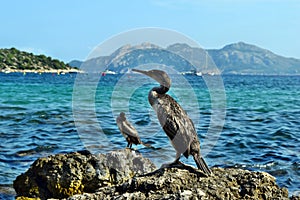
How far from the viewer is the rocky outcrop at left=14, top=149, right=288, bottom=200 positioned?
476 centimetres

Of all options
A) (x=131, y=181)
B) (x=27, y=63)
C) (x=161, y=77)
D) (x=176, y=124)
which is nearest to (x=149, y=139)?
(x=161, y=77)

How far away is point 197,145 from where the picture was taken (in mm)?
5633

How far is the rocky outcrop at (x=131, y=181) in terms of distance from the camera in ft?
15.6

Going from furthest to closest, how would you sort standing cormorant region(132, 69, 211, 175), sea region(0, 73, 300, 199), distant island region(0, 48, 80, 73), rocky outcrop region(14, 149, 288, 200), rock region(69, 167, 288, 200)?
distant island region(0, 48, 80, 73)
sea region(0, 73, 300, 199)
standing cormorant region(132, 69, 211, 175)
rocky outcrop region(14, 149, 288, 200)
rock region(69, 167, 288, 200)

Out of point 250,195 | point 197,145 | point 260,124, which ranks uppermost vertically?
point 197,145

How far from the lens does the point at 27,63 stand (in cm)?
15038

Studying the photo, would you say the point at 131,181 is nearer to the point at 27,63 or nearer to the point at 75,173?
the point at 75,173

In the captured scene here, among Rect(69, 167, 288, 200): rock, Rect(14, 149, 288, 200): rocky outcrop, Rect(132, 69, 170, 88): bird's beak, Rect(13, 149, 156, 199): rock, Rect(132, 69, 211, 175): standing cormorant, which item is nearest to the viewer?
Rect(69, 167, 288, 200): rock

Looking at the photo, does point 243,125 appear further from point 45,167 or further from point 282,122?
→ point 45,167

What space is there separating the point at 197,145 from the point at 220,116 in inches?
674

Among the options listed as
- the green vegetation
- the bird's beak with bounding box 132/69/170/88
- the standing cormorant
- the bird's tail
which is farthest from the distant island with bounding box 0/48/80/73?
the bird's tail

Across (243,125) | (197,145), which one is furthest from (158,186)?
(243,125)

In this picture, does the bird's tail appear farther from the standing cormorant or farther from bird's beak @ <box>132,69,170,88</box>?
bird's beak @ <box>132,69,170,88</box>

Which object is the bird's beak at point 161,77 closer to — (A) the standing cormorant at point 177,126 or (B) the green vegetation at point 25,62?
(A) the standing cormorant at point 177,126
